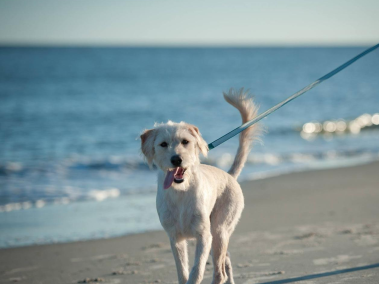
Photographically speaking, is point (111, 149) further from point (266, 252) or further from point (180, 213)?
point (180, 213)

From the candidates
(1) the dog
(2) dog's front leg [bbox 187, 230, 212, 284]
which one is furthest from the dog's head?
(2) dog's front leg [bbox 187, 230, 212, 284]

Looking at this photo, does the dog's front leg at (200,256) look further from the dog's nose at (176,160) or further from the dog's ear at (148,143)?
the dog's ear at (148,143)

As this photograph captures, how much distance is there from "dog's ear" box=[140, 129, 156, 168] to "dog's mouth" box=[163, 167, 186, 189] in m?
0.25

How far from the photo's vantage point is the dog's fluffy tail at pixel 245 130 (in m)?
4.71

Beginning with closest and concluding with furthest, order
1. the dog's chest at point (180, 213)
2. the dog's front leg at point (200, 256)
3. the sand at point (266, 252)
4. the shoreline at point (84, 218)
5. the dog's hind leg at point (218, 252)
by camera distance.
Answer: the dog's front leg at point (200, 256) → the dog's chest at point (180, 213) → the dog's hind leg at point (218, 252) → the sand at point (266, 252) → the shoreline at point (84, 218)

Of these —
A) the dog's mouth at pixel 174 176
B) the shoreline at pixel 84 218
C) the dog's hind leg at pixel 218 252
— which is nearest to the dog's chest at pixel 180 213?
the dog's mouth at pixel 174 176

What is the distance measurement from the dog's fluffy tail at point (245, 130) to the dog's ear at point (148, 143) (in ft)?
3.55

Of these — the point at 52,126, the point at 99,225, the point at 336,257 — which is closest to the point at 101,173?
the point at 99,225

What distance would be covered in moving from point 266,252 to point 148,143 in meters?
2.28

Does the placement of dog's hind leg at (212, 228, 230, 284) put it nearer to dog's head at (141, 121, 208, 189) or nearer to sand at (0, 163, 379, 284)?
sand at (0, 163, 379, 284)

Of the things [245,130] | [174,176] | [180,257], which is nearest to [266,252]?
[245,130]

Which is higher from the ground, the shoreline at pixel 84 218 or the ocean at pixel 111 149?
the ocean at pixel 111 149

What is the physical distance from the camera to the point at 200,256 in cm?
367

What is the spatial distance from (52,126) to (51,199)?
37.8 feet
